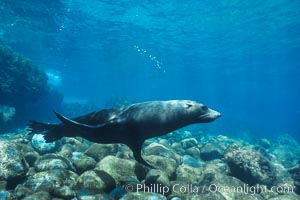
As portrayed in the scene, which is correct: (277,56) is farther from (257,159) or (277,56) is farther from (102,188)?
(102,188)

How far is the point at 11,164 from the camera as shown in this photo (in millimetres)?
5145

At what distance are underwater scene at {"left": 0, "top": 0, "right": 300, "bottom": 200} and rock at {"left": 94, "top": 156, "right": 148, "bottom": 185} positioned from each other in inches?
1.0

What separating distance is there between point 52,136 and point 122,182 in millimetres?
2236

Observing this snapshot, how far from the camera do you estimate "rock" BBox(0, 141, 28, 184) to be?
5.02 metres

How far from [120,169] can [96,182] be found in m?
0.92

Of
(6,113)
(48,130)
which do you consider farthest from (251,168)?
(6,113)

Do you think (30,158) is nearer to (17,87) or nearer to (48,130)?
(48,130)

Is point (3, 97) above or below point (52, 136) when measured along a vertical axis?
above

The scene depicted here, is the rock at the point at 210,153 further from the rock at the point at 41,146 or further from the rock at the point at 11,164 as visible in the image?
the rock at the point at 11,164

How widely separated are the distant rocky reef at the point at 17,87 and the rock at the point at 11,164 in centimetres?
1191

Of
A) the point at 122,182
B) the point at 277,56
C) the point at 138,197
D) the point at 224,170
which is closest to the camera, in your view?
the point at 138,197

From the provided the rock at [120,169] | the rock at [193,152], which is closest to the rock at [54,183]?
the rock at [120,169]

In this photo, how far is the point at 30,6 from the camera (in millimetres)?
21344

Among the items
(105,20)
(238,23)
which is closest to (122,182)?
(105,20)
